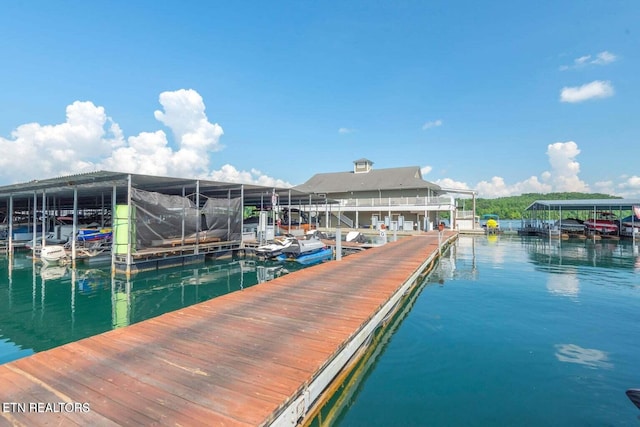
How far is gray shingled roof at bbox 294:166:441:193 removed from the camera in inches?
1310

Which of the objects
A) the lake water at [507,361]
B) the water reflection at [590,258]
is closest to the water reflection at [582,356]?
the lake water at [507,361]

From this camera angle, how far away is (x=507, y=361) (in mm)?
5309

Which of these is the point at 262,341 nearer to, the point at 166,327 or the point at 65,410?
the point at 166,327

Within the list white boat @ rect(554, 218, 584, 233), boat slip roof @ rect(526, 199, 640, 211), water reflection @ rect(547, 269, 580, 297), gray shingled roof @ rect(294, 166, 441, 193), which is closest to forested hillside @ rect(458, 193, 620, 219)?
white boat @ rect(554, 218, 584, 233)

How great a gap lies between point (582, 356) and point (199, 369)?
6361 mm

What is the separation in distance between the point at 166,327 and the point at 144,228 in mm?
9526

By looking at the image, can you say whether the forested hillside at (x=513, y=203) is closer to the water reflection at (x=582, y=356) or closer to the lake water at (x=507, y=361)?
the lake water at (x=507, y=361)

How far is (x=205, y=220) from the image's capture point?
53.3 feet

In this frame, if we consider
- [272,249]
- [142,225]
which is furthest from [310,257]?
[142,225]

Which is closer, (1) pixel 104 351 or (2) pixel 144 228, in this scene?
(1) pixel 104 351

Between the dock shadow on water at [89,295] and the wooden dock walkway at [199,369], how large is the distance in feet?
10.9

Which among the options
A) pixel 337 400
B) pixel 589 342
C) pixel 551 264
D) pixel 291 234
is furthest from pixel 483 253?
pixel 337 400

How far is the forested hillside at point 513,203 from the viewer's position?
262 ft

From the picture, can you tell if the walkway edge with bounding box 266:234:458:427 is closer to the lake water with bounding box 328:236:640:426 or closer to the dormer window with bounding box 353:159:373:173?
the lake water with bounding box 328:236:640:426
